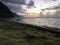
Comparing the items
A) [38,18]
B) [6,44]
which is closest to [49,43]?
[6,44]

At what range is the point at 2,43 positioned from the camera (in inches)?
406

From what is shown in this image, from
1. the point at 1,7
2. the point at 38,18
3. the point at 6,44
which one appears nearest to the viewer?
the point at 6,44

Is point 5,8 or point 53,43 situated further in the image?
point 5,8

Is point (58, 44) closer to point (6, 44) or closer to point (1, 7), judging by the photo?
point (6, 44)

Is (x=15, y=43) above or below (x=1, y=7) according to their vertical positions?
below

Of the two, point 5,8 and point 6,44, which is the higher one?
point 5,8

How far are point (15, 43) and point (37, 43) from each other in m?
1.35

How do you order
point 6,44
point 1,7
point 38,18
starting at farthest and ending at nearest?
1. point 1,7
2. point 38,18
3. point 6,44

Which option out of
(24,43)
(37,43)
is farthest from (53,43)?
(24,43)

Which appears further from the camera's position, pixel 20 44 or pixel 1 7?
pixel 1 7

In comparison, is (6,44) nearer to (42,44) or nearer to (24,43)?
(24,43)

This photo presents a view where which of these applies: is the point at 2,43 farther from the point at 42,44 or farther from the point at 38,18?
the point at 38,18

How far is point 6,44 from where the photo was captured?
33.2ft

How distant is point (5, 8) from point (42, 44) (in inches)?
2763
